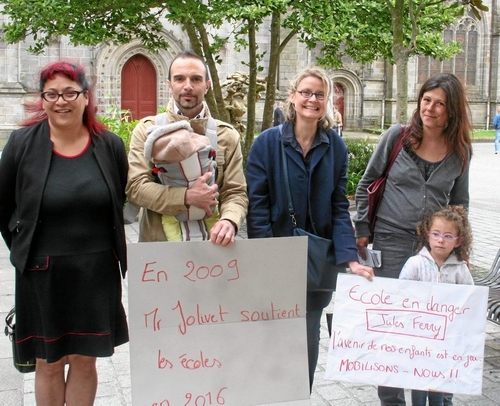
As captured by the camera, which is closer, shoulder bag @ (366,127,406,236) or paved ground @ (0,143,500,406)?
shoulder bag @ (366,127,406,236)

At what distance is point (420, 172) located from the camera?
3.48m

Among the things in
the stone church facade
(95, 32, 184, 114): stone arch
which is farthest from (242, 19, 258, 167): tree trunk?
(95, 32, 184, 114): stone arch

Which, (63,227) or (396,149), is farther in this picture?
(396,149)

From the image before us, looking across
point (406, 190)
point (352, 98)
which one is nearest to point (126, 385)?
point (406, 190)

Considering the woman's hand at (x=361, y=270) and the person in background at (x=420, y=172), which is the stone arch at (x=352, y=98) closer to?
the person in background at (x=420, y=172)

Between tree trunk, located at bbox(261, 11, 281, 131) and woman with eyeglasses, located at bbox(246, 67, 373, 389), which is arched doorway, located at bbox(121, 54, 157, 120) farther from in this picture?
woman with eyeglasses, located at bbox(246, 67, 373, 389)

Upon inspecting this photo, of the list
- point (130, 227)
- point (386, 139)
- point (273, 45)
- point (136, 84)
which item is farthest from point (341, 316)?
point (136, 84)

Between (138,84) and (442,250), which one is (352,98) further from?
(442,250)

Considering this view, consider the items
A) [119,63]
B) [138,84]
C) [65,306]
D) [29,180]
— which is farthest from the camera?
[138,84]

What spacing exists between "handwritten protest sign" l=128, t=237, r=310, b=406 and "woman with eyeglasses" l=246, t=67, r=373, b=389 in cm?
24

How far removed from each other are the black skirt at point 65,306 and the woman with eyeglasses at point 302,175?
81cm

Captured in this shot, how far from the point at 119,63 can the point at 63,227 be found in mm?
24074

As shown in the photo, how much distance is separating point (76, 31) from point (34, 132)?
6995 millimetres

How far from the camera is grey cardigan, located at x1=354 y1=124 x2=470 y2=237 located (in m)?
3.46
